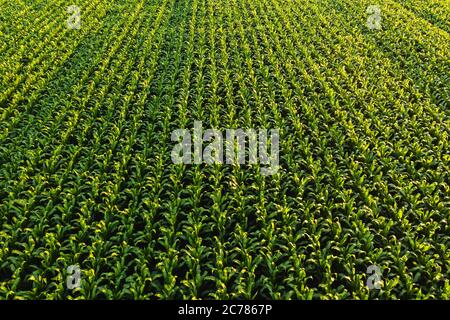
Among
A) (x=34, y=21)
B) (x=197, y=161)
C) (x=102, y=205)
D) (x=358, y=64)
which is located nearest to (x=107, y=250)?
(x=102, y=205)

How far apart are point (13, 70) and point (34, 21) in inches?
227

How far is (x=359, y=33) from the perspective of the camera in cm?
1627

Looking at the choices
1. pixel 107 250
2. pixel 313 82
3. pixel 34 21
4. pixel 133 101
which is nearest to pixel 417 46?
pixel 313 82

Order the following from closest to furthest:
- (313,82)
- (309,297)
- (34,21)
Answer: (309,297), (313,82), (34,21)

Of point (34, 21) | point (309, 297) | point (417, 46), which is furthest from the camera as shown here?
point (34, 21)

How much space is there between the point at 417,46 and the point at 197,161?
10.5m

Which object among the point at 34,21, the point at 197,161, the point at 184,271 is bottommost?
the point at 184,271

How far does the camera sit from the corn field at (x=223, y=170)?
6.23 metres

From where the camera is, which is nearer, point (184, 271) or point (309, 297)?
point (309, 297)

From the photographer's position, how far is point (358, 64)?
44.2ft

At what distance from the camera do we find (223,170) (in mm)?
8289

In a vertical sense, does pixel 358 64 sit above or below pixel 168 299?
above

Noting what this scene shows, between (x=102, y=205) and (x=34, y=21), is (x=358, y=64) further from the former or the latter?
(x=34, y=21)

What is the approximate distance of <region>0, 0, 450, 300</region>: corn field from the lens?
6.23 metres
